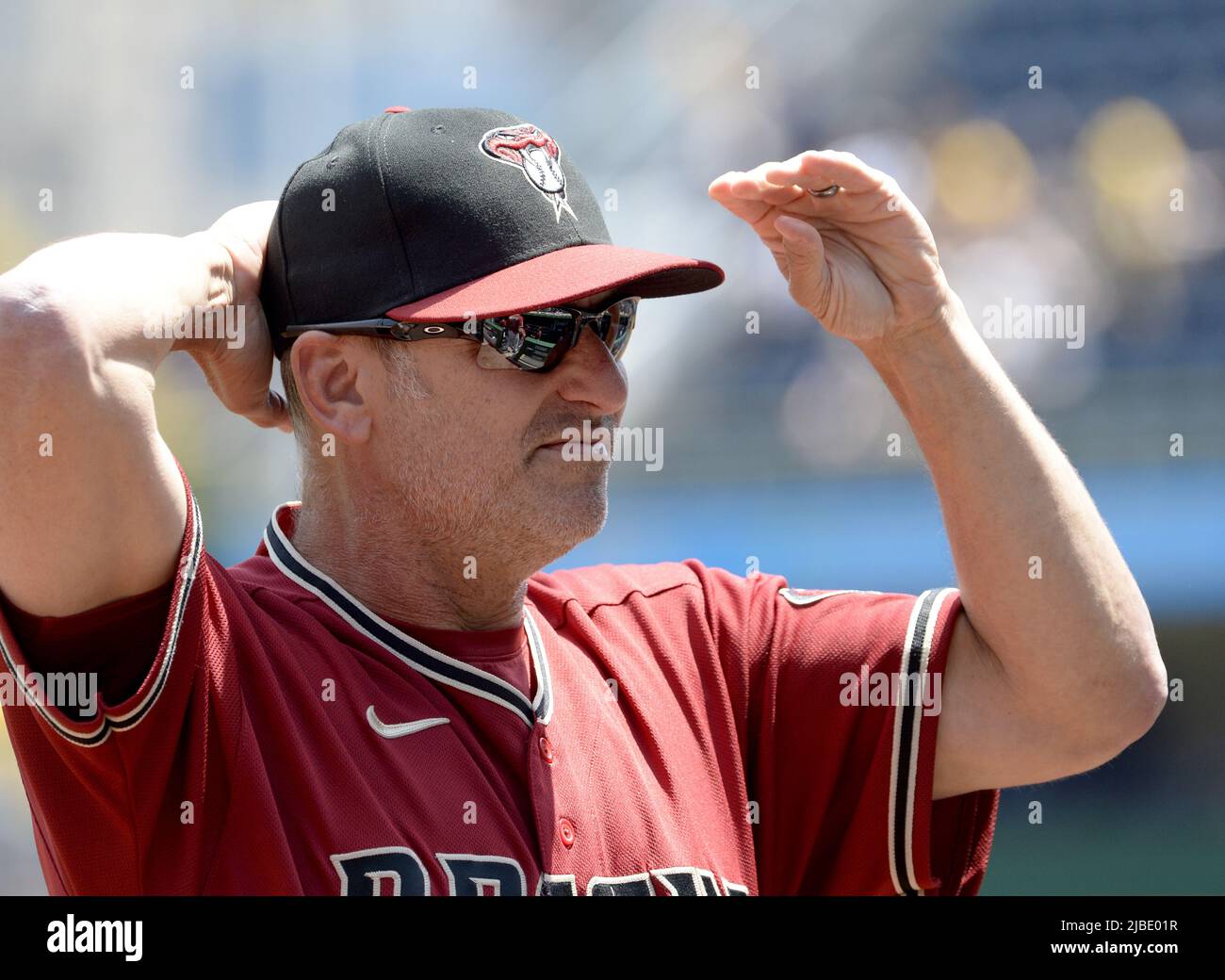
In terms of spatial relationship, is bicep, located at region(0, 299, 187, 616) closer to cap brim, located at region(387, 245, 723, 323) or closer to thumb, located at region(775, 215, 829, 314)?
cap brim, located at region(387, 245, 723, 323)

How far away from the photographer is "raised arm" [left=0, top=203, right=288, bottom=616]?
3.93ft

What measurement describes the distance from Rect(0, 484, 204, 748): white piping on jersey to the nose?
0.54 meters

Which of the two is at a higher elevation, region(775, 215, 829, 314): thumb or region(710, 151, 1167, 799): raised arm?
region(775, 215, 829, 314): thumb

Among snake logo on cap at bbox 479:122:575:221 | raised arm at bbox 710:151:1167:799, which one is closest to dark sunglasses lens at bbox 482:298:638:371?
snake logo on cap at bbox 479:122:575:221

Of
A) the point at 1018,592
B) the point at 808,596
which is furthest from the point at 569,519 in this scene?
the point at 1018,592

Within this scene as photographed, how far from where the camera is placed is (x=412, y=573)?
1.65 metres

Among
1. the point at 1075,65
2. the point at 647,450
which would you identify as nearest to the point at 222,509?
the point at 647,450

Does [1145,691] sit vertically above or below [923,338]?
below

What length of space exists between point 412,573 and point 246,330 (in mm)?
352

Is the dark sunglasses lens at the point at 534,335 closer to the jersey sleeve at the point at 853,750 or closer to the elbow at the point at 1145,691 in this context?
the jersey sleeve at the point at 853,750

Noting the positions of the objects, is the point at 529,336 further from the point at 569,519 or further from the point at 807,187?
the point at 807,187

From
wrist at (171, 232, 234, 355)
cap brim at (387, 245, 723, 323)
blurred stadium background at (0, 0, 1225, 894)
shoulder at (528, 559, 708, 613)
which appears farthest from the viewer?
blurred stadium background at (0, 0, 1225, 894)
